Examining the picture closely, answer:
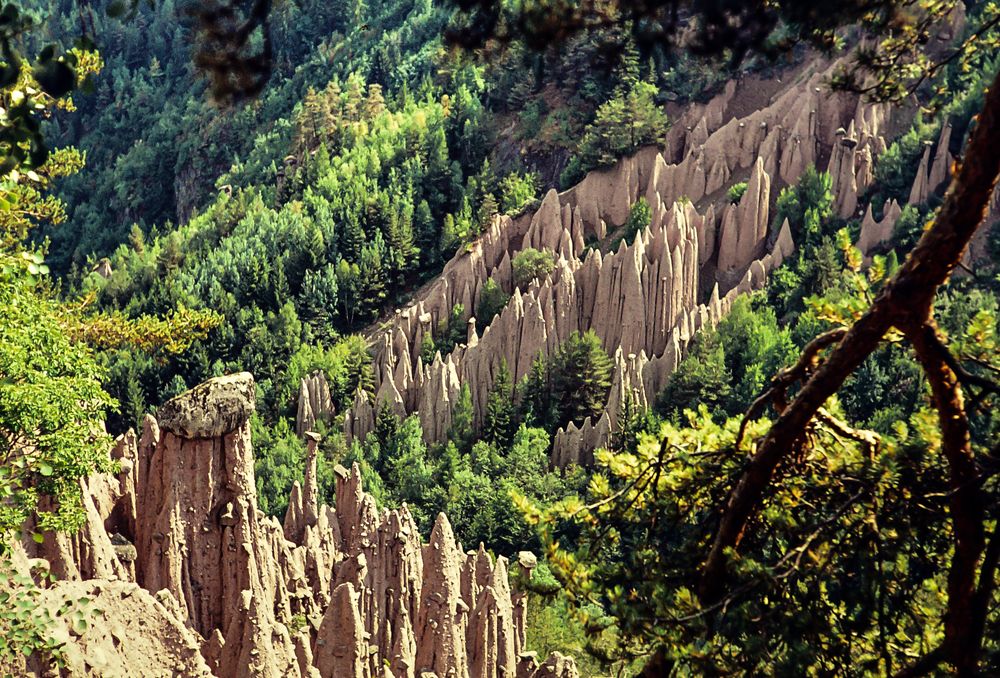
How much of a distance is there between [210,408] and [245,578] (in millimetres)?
2863

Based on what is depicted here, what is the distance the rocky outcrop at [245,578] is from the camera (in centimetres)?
1364

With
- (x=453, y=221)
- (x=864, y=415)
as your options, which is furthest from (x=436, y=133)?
(x=864, y=415)

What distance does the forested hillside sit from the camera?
20.5ft

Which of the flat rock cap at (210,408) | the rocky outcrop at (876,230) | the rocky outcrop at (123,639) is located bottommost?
the rocky outcrop at (123,639)

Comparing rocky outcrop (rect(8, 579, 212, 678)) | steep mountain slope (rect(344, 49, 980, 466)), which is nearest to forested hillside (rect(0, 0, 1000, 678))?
steep mountain slope (rect(344, 49, 980, 466))

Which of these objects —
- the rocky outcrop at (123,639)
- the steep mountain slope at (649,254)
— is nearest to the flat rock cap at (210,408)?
the rocky outcrop at (123,639)

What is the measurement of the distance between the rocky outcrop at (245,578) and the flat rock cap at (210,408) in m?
0.02

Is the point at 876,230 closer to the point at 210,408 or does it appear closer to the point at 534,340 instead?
the point at 534,340

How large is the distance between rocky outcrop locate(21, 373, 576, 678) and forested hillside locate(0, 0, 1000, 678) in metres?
0.08

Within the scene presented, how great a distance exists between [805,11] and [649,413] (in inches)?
1238

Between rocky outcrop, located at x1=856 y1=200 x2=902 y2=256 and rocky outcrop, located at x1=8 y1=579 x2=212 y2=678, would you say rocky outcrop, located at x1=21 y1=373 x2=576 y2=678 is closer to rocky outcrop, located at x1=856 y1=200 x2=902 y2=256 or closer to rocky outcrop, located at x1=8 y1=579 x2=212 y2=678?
rocky outcrop, located at x1=8 y1=579 x2=212 y2=678

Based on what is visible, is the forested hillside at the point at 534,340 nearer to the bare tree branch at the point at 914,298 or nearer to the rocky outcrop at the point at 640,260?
the bare tree branch at the point at 914,298

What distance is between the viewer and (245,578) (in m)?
18.1

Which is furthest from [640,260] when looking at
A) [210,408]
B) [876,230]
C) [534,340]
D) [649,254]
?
[210,408]
